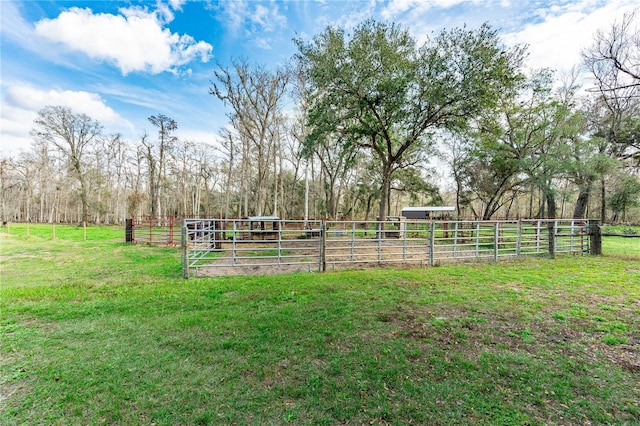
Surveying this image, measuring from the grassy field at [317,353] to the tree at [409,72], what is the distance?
947 centimetres

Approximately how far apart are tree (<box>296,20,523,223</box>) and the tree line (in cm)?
5

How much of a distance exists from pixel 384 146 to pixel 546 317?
1514 cm

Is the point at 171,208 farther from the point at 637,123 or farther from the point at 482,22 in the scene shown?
the point at 637,123

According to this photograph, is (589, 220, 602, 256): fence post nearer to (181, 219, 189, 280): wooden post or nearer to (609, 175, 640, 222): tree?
(609, 175, 640, 222): tree

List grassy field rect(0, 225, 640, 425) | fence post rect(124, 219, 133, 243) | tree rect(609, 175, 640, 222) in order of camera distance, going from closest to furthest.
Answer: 1. grassy field rect(0, 225, 640, 425)
2. fence post rect(124, 219, 133, 243)
3. tree rect(609, 175, 640, 222)

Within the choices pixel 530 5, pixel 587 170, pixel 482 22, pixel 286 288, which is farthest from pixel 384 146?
pixel 286 288

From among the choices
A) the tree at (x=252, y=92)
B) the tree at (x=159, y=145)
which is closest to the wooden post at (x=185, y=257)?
the tree at (x=252, y=92)

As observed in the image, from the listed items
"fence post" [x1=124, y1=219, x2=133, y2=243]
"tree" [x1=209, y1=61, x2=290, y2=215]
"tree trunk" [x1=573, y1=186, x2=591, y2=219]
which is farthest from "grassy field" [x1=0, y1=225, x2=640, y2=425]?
"tree trunk" [x1=573, y1=186, x2=591, y2=219]

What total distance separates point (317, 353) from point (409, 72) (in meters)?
13.1

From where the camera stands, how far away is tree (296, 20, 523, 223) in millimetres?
11133

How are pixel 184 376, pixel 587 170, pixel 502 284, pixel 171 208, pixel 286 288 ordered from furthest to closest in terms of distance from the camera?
pixel 171 208, pixel 587 170, pixel 502 284, pixel 286 288, pixel 184 376

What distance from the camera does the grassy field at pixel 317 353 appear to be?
2.03 meters

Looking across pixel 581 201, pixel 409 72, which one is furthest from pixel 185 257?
pixel 581 201

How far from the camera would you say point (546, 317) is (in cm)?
381
